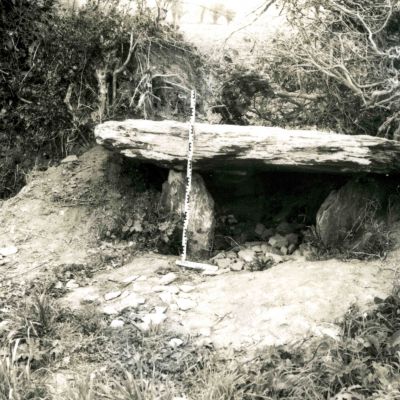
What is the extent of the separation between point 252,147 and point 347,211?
1.25 meters

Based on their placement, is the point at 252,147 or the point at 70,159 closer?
the point at 252,147

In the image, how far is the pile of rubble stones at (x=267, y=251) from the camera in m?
5.63

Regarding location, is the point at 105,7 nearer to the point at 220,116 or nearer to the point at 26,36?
the point at 26,36

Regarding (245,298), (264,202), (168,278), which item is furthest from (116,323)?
(264,202)

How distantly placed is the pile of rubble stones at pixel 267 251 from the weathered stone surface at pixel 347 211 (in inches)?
11.1

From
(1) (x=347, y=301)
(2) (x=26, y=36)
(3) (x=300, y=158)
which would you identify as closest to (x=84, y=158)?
A: (2) (x=26, y=36)

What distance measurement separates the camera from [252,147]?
5418mm

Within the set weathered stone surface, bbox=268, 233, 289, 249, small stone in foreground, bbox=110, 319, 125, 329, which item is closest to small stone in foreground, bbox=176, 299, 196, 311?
small stone in foreground, bbox=110, 319, 125, 329

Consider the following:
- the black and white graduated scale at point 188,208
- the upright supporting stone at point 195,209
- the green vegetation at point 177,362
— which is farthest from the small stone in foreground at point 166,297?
the upright supporting stone at point 195,209

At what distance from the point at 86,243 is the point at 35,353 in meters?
1.78

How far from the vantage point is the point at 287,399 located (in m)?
3.79

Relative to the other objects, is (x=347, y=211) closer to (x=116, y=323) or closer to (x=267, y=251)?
(x=267, y=251)

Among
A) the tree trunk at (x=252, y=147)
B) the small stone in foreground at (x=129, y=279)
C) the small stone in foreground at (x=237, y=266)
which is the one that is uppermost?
the tree trunk at (x=252, y=147)

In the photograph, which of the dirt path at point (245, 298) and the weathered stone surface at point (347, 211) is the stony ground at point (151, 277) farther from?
the weathered stone surface at point (347, 211)
